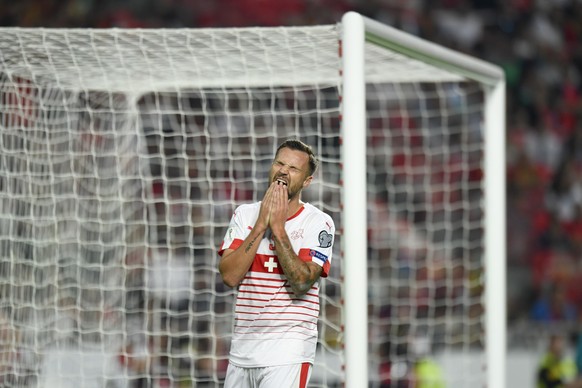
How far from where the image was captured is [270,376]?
355 centimetres

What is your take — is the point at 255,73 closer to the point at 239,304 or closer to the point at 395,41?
the point at 395,41

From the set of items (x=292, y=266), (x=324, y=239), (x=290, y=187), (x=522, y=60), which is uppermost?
(x=522, y=60)

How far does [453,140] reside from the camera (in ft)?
37.9

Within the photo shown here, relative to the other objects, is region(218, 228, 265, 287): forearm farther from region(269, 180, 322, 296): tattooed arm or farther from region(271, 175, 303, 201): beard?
region(271, 175, 303, 201): beard

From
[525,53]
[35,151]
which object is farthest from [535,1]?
[35,151]

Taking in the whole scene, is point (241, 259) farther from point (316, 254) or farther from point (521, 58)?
point (521, 58)

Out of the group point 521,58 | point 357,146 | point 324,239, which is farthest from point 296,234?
point 521,58

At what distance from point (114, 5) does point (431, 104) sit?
3.66 m

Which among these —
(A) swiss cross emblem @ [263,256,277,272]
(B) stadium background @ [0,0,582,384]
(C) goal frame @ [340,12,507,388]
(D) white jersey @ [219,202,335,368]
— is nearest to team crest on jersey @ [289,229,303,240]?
(D) white jersey @ [219,202,335,368]

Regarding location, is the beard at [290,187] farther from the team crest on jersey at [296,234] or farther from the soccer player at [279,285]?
the team crest on jersey at [296,234]

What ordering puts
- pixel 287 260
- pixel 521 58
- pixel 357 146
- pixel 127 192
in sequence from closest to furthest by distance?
pixel 287 260 → pixel 357 146 → pixel 127 192 → pixel 521 58

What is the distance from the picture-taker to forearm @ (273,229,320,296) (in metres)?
3.41

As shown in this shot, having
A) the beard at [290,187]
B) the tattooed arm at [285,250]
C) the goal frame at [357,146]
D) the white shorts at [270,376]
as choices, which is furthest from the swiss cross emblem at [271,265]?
the goal frame at [357,146]

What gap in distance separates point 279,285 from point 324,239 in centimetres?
23
